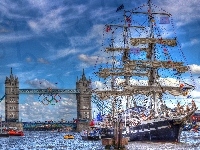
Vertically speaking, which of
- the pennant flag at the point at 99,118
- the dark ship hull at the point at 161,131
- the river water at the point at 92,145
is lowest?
the river water at the point at 92,145

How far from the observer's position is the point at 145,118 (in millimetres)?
80938

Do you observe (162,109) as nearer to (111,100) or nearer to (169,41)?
(169,41)

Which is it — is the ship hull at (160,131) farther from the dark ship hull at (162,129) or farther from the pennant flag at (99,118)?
the pennant flag at (99,118)

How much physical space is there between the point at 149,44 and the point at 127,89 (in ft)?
28.7

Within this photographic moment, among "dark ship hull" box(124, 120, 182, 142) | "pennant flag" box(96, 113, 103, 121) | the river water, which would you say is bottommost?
the river water

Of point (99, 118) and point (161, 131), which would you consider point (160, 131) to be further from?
point (99, 118)

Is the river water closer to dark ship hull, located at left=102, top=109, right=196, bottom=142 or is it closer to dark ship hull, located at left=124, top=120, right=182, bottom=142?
dark ship hull, located at left=124, top=120, right=182, bottom=142

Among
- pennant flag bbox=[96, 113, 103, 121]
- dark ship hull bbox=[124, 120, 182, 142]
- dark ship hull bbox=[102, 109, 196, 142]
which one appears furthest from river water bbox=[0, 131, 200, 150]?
pennant flag bbox=[96, 113, 103, 121]

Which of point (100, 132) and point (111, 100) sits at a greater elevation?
point (111, 100)

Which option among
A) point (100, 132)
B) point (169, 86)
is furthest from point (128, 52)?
point (169, 86)

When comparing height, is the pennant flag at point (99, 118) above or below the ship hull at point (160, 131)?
above

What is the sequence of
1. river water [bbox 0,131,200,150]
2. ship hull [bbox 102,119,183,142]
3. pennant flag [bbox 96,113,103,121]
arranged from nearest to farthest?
1. river water [bbox 0,131,200,150]
2. ship hull [bbox 102,119,183,142]
3. pennant flag [bbox 96,113,103,121]

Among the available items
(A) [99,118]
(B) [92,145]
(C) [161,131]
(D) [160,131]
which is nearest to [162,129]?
(C) [161,131]

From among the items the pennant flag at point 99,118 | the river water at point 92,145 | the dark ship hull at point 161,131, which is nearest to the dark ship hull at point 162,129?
the dark ship hull at point 161,131
